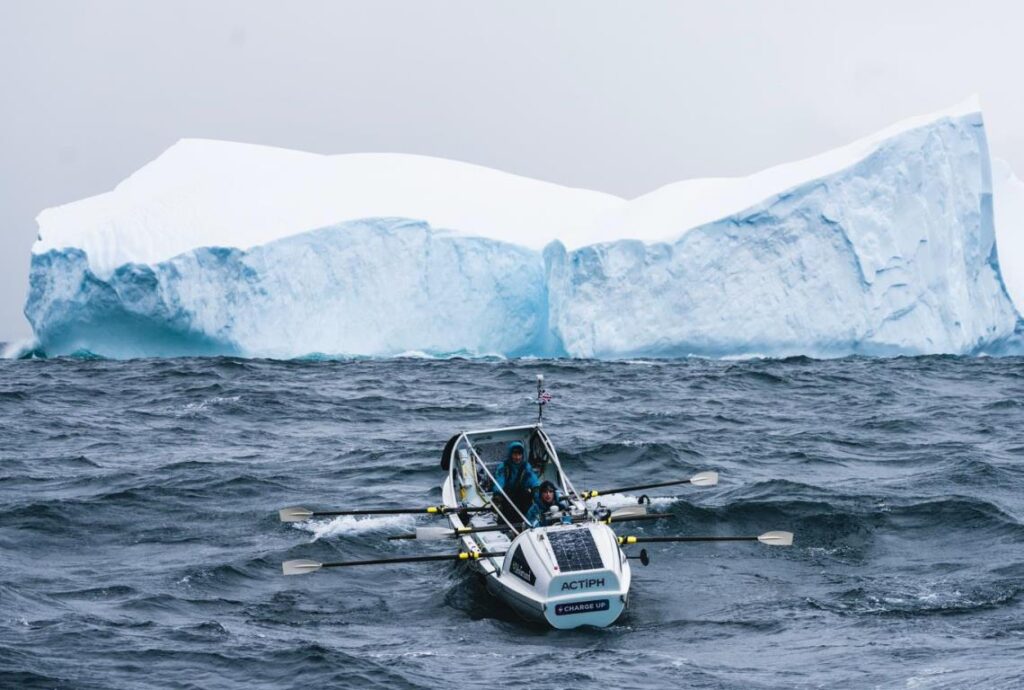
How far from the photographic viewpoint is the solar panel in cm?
1066

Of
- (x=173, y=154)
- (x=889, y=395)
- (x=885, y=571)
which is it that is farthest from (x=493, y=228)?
(x=885, y=571)

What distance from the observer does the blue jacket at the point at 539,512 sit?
11969 millimetres

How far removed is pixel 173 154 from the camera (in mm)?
44969

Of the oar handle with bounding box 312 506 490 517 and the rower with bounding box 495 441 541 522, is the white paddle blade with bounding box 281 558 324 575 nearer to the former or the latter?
the oar handle with bounding box 312 506 490 517

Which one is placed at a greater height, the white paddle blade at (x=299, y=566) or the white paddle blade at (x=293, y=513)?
the white paddle blade at (x=293, y=513)

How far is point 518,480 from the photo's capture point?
13391 mm

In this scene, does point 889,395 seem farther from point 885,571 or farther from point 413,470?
point 885,571

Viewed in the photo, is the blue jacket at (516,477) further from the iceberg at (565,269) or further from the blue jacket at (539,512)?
the iceberg at (565,269)

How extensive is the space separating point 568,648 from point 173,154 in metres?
38.7

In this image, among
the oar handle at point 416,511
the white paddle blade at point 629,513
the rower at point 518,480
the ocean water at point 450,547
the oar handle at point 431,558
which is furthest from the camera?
the oar handle at point 416,511

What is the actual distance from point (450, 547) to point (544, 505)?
6.48 ft

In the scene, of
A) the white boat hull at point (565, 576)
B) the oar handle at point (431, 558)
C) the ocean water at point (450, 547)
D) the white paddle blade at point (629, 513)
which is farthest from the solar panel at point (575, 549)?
the white paddle blade at point (629, 513)

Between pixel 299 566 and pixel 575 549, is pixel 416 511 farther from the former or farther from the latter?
pixel 575 549

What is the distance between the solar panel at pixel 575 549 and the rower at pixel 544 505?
0.84 metres
